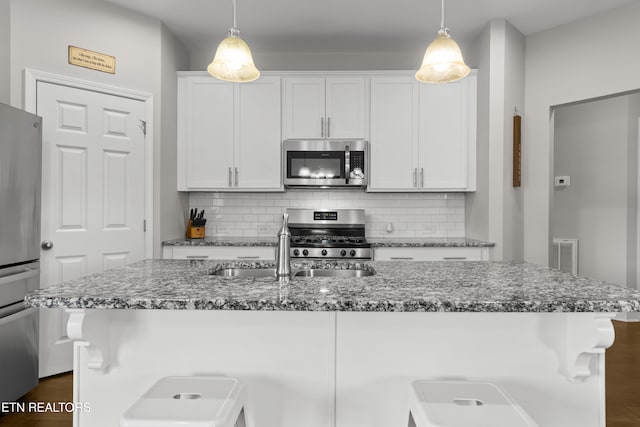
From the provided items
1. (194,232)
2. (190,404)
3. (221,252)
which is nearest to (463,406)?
(190,404)

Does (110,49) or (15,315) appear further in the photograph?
(110,49)

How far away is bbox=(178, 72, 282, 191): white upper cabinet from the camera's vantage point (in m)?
3.72

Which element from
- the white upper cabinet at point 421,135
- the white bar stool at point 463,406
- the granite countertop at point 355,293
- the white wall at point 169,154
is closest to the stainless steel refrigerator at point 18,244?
the white wall at point 169,154

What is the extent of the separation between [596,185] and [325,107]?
3204 millimetres

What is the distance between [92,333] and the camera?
4.48 ft

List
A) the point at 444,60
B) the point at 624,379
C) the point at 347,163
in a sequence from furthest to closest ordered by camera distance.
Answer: the point at 347,163, the point at 624,379, the point at 444,60

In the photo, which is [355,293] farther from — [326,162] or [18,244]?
[326,162]

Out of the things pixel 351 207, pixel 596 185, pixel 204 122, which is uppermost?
pixel 204 122

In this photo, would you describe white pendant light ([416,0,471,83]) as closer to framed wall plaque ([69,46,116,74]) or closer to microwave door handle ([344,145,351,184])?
microwave door handle ([344,145,351,184])

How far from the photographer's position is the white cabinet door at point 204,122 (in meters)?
3.72

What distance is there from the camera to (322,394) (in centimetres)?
144

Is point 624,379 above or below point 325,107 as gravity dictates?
below

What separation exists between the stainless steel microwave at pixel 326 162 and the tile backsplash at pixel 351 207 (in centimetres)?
39

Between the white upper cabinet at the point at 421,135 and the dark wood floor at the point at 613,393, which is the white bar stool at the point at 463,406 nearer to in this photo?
the dark wood floor at the point at 613,393
